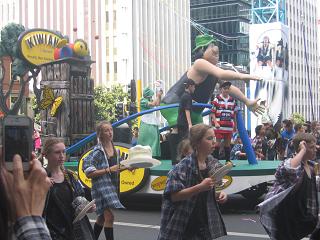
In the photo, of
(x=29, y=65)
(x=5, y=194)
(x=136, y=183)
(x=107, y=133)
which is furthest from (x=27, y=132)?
(x=29, y=65)

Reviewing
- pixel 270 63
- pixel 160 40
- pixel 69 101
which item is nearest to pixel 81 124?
pixel 69 101

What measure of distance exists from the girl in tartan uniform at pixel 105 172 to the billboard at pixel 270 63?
9111 centimetres

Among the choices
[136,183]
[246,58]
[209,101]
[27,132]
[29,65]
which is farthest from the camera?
[246,58]

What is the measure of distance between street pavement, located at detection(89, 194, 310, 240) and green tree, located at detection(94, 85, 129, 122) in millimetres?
47226

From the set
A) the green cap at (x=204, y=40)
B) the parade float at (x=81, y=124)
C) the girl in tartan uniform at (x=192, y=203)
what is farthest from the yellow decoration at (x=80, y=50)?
the girl in tartan uniform at (x=192, y=203)

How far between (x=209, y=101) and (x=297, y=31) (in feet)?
424

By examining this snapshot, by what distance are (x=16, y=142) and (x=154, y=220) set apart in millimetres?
7545

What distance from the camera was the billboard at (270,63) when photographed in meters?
97.5

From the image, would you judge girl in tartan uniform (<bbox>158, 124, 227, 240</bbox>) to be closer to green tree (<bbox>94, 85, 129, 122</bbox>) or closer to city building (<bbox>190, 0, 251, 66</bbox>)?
green tree (<bbox>94, 85, 129, 122</bbox>)

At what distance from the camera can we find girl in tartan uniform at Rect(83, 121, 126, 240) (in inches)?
269

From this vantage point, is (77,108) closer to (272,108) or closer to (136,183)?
(136,183)

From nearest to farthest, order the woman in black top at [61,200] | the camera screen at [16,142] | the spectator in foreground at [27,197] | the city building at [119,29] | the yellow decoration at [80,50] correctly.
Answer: the spectator in foreground at [27,197] → the camera screen at [16,142] → the woman in black top at [61,200] → the yellow decoration at [80,50] → the city building at [119,29]

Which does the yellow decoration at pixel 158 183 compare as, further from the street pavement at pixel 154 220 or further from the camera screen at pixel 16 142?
the camera screen at pixel 16 142

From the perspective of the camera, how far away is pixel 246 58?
120 m
